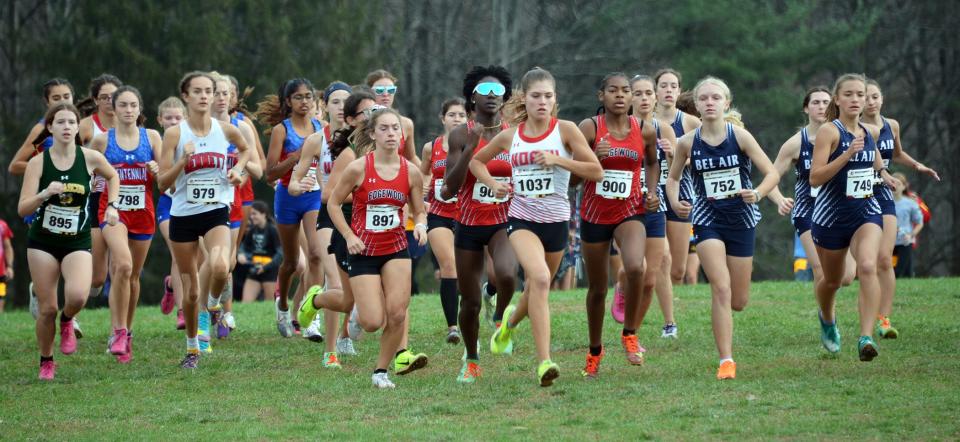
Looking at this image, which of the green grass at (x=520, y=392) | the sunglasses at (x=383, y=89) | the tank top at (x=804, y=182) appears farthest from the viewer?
the sunglasses at (x=383, y=89)

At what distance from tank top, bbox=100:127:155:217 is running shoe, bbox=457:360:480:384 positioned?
3539 millimetres

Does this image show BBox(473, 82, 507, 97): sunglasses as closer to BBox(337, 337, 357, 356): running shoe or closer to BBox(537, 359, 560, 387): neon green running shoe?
BBox(537, 359, 560, 387): neon green running shoe

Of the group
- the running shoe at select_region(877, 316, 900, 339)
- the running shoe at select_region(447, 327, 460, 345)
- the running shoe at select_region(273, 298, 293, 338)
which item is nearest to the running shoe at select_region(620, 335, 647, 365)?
the running shoe at select_region(447, 327, 460, 345)

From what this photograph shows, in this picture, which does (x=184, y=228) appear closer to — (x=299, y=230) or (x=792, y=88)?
(x=299, y=230)

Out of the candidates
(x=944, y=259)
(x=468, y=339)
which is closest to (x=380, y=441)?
(x=468, y=339)

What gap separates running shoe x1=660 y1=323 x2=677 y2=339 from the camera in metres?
11.6

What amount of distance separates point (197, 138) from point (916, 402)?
19.1 feet

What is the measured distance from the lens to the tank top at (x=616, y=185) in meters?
9.31

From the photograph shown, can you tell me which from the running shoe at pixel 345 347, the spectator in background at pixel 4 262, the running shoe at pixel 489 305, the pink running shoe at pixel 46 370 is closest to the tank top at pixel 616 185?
the running shoe at pixel 345 347

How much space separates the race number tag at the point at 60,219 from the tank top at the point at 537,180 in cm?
337

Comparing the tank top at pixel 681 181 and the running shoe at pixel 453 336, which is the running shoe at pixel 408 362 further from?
the tank top at pixel 681 181

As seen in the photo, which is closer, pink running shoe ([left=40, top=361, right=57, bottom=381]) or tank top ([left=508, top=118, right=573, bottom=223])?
tank top ([left=508, top=118, right=573, bottom=223])

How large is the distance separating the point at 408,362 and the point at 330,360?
4.89 ft

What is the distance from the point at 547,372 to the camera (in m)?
8.57
